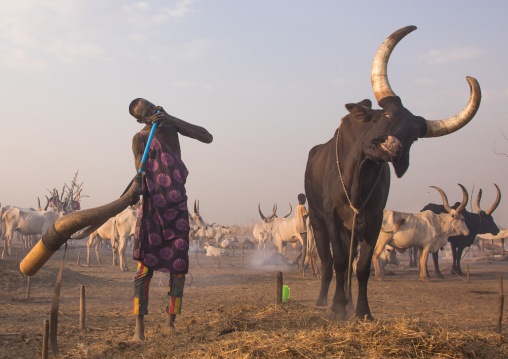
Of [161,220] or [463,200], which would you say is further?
[463,200]

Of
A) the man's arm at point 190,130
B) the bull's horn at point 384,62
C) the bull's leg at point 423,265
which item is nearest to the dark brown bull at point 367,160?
the bull's horn at point 384,62

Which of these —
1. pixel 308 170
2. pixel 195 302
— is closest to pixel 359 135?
pixel 308 170

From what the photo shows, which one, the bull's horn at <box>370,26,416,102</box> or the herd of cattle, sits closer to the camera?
the herd of cattle

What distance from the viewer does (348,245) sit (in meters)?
5.68

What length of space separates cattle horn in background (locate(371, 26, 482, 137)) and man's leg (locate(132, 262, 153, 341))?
298 centimetres

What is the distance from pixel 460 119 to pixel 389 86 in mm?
796

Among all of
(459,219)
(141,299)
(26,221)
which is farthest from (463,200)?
(26,221)

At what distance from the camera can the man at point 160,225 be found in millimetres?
4566

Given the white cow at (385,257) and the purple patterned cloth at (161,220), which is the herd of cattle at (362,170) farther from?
the white cow at (385,257)

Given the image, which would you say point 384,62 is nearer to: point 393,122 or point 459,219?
point 393,122

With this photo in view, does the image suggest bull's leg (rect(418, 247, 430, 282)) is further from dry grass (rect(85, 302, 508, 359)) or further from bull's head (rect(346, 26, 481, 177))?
dry grass (rect(85, 302, 508, 359))

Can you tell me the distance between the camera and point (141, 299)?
4.55 metres

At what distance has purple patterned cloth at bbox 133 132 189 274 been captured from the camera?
4574 mm

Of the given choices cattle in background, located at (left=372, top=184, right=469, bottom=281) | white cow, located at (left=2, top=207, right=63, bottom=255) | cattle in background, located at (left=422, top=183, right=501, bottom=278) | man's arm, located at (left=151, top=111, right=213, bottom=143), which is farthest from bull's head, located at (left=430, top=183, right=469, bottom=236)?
white cow, located at (left=2, top=207, right=63, bottom=255)
